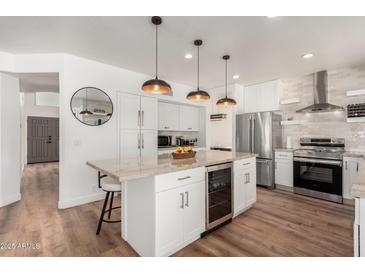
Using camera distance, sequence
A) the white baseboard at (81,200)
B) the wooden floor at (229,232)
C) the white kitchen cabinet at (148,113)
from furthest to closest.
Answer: the white kitchen cabinet at (148,113) < the white baseboard at (81,200) < the wooden floor at (229,232)

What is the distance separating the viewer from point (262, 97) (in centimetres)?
469

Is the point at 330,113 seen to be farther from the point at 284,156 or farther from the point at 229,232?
the point at 229,232

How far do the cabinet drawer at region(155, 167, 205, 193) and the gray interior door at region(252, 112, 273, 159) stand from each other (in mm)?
2681

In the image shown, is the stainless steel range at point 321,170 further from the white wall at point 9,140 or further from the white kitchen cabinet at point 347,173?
the white wall at point 9,140

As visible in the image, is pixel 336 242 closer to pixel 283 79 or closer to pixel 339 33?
pixel 339 33

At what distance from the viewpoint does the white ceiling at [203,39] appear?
6.95 ft

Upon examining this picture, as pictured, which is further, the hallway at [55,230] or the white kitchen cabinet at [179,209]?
the hallway at [55,230]

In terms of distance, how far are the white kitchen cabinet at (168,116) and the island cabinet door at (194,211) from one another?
2.90m

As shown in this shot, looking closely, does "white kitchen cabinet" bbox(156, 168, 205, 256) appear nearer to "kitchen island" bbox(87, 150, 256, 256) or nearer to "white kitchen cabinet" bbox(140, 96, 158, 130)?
"kitchen island" bbox(87, 150, 256, 256)

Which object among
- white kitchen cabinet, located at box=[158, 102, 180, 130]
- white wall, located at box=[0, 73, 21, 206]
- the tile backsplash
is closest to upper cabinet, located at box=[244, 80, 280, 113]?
the tile backsplash

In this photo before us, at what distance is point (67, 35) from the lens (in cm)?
241

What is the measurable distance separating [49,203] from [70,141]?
1227 mm

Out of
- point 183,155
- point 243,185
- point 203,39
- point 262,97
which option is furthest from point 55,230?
point 262,97

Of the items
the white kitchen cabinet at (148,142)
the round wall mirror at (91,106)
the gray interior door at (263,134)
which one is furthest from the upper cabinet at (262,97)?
the round wall mirror at (91,106)
